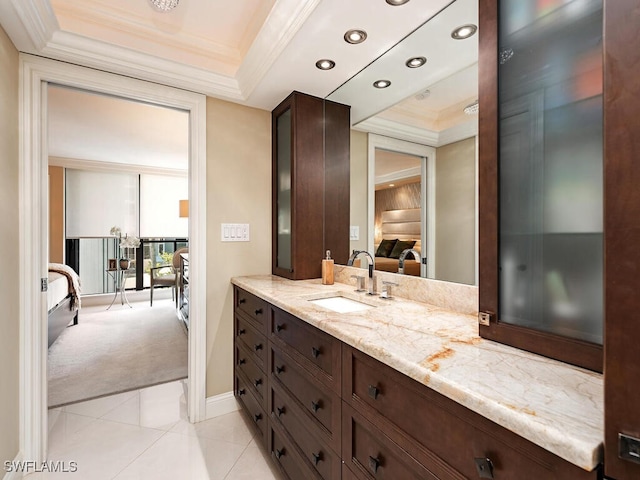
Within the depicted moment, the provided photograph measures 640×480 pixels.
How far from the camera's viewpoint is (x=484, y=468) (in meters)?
0.66

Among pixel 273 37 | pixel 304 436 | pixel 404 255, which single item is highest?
pixel 273 37

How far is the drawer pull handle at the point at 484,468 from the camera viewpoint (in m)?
0.66

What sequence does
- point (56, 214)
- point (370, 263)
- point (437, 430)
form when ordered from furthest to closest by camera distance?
point (56, 214)
point (370, 263)
point (437, 430)

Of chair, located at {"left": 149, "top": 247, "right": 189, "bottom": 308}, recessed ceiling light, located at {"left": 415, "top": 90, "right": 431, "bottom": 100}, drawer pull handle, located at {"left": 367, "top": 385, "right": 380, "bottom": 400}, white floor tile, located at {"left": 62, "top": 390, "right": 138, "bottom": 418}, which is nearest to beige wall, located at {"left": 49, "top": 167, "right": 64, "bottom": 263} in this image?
chair, located at {"left": 149, "top": 247, "right": 189, "bottom": 308}

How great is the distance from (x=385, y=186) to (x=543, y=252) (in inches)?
40.9

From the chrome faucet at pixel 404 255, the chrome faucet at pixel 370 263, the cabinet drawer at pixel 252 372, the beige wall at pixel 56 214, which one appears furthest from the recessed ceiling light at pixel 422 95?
the beige wall at pixel 56 214

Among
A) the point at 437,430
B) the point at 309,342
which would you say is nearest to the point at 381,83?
the point at 309,342

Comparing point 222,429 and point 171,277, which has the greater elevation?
point 171,277

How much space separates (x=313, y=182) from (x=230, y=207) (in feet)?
2.02

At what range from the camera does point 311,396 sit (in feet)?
4.23

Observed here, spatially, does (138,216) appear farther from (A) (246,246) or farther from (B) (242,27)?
Answer: (B) (242,27)

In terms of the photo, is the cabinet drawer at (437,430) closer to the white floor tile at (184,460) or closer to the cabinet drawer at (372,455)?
the cabinet drawer at (372,455)

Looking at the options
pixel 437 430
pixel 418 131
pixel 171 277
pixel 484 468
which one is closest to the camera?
pixel 484 468

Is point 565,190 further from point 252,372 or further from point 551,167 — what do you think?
point 252,372
